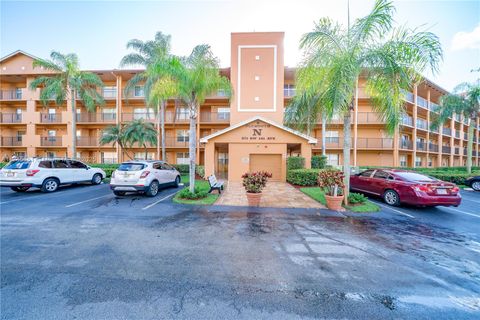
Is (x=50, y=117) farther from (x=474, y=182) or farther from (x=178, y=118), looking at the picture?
(x=474, y=182)

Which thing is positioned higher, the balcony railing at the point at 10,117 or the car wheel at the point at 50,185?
the balcony railing at the point at 10,117

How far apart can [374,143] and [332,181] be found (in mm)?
18058

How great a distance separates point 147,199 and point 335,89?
914 cm

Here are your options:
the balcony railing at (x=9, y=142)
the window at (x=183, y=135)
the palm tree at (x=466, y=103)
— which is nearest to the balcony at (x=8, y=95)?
the balcony railing at (x=9, y=142)

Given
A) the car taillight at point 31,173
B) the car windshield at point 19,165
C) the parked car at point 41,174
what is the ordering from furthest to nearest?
the car windshield at point 19,165 → the car taillight at point 31,173 → the parked car at point 41,174

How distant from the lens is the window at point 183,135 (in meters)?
21.8

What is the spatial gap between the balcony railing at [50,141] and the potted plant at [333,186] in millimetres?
27675

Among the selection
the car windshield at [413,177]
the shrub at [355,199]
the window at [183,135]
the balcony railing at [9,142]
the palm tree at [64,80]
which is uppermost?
the palm tree at [64,80]

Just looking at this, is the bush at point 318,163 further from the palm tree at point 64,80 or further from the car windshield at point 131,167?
the palm tree at point 64,80

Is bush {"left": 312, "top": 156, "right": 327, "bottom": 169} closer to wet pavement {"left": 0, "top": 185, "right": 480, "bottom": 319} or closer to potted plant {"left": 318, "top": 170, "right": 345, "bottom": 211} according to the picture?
potted plant {"left": 318, "top": 170, "right": 345, "bottom": 211}

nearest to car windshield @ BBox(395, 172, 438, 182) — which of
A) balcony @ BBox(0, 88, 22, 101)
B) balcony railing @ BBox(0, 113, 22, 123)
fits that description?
balcony railing @ BBox(0, 113, 22, 123)

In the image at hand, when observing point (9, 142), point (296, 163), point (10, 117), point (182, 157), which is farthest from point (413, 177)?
point (10, 117)

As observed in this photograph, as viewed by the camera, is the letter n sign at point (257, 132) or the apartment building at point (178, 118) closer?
the letter n sign at point (257, 132)

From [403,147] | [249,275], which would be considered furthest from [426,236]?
[403,147]
